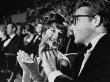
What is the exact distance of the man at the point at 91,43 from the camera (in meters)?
1.81

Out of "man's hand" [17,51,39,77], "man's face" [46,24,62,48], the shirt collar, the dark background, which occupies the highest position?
the shirt collar

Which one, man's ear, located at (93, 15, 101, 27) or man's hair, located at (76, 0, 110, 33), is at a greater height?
man's hair, located at (76, 0, 110, 33)

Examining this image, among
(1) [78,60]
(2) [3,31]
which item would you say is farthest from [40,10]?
(1) [78,60]

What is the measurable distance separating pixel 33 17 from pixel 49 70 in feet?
56.4

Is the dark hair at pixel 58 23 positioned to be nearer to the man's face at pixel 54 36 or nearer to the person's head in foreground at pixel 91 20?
the man's face at pixel 54 36

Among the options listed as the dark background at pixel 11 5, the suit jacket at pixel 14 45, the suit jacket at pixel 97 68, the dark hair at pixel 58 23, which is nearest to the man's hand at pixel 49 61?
the suit jacket at pixel 97 68

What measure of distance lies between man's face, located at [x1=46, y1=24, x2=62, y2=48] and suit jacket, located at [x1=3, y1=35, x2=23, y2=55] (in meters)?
4.53

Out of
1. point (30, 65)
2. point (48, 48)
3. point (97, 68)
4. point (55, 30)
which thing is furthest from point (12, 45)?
point (97, 68)

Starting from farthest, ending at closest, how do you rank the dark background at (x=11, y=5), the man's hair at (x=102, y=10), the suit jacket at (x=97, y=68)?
the dark background at (x=11, y=5) < the man's hair at (x=102, y=10) < the suit jacket at (x=97, y=68)

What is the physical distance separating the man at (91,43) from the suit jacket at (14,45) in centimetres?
543

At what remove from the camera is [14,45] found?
7531 millimetres

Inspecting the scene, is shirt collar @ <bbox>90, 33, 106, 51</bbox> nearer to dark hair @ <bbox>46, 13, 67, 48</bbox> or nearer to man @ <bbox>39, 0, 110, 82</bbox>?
man @ <bbox>39, 0, 110, 82</bbox>

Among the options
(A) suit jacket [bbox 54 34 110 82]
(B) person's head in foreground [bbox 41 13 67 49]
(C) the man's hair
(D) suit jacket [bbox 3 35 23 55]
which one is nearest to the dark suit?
(D) suit jacket [bbox 3 35 23 55]

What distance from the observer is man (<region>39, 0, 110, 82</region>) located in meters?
1.81
